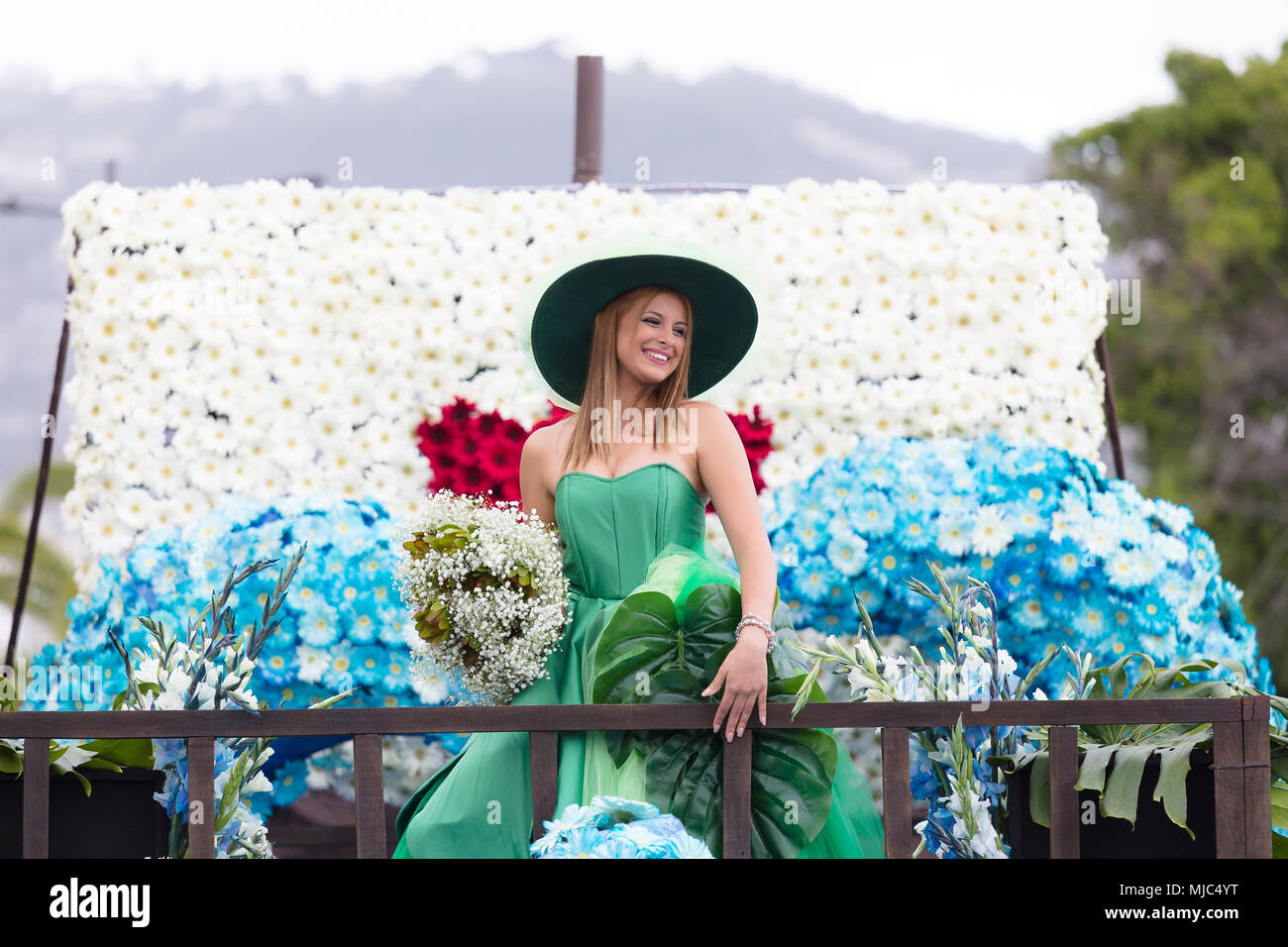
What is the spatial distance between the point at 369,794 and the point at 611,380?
1145 mm

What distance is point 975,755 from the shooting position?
281 cm

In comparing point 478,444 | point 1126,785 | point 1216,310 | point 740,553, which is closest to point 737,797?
point 740,553

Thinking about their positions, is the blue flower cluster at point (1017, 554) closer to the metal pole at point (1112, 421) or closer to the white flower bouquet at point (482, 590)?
the metal pole at point (1112, 421)

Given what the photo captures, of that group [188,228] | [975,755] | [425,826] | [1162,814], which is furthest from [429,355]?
[1162,814]

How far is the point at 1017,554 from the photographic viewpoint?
4141mm

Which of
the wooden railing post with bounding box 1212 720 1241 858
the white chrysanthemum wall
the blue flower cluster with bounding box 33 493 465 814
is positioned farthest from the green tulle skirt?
the white chrysanthemum wall

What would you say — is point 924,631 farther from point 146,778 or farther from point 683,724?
point 146,778

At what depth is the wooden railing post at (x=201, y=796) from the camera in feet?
8.46

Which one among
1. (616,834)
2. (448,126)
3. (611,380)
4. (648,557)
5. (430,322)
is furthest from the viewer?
(448,126)

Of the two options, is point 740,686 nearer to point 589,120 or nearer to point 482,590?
point 482,590

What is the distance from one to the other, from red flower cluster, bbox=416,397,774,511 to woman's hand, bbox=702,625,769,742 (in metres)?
2.31

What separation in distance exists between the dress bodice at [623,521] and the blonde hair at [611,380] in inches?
3.3

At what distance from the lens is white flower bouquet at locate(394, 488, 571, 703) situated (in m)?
2.72

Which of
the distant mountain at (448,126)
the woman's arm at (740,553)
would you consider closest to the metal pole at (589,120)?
the woman's arm at (740,553)
